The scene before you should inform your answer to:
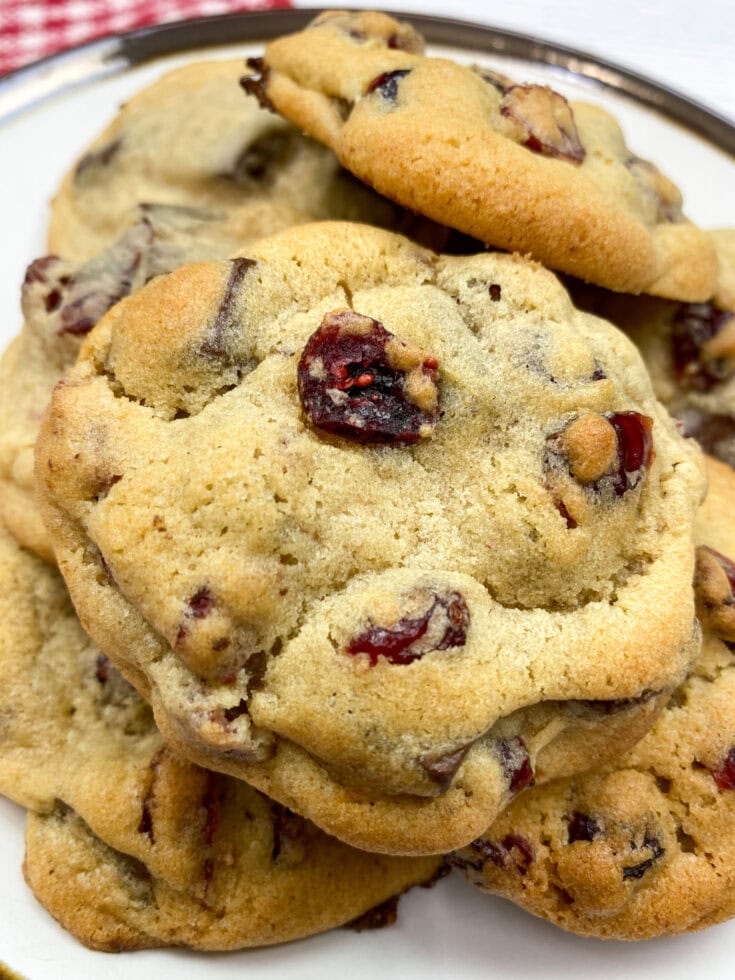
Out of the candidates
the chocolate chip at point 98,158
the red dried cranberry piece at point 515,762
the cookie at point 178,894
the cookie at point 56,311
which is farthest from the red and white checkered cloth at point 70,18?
the red dried cranberry piece at point 515,762

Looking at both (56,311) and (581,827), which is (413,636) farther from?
(56,311)

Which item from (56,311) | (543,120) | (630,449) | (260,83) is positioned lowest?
(56,311)

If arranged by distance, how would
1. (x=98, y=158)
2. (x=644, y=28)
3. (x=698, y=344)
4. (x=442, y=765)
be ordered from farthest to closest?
1. (x=644, y=28)
2. (x=98, y=158)
3. (x=698, y=344)
4. (x=442, y=765)

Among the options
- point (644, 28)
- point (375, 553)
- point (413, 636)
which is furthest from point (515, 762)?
point (644, 28)

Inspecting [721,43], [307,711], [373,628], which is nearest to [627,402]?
[373,628]

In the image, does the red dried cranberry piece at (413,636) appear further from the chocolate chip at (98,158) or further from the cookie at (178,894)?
the chocolate chip at (98,158)

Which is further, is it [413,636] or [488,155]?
[488,155]

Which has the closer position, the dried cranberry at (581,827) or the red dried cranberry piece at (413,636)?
the red dried cranberry piece at (413,636)
